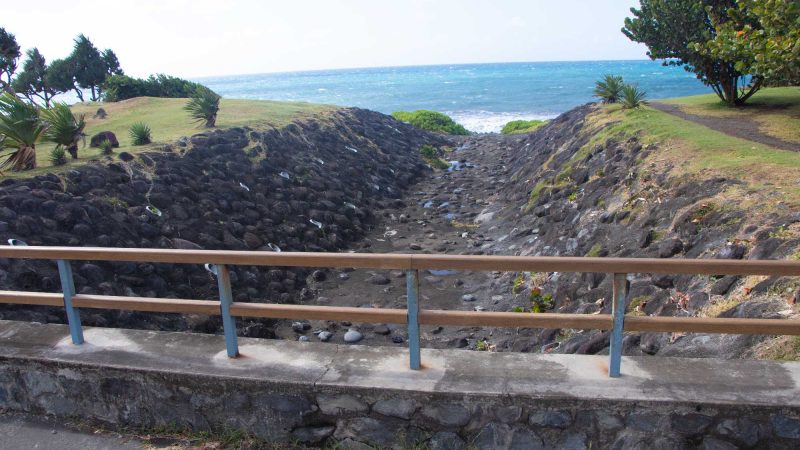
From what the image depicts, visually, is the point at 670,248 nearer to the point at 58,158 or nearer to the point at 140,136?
the point at 58,158

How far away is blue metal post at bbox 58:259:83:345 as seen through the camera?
3.99 metres

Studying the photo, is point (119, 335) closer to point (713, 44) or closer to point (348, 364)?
point (348, 364)

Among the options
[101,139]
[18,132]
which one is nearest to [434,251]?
[101,139]

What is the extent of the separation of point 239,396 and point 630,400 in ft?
7.60

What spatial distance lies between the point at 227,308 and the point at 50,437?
4.72 feet

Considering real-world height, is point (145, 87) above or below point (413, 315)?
above

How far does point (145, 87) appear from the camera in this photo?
26.7 metres

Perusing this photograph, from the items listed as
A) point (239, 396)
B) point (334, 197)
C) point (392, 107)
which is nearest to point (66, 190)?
point (334, 197)

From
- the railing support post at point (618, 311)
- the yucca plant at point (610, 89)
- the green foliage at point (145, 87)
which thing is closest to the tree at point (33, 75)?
the green foliage at point (145, 87)

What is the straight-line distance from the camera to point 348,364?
372cm

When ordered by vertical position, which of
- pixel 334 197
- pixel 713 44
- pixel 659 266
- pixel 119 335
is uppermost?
pixel 713 44

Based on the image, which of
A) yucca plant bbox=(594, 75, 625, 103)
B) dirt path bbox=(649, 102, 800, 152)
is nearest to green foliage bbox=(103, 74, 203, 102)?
yucca plant bbox=(594, 75, 625, 103)

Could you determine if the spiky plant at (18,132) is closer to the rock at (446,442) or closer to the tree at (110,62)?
the rock at (446,442)

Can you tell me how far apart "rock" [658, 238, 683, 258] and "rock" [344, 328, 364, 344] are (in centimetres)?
406
